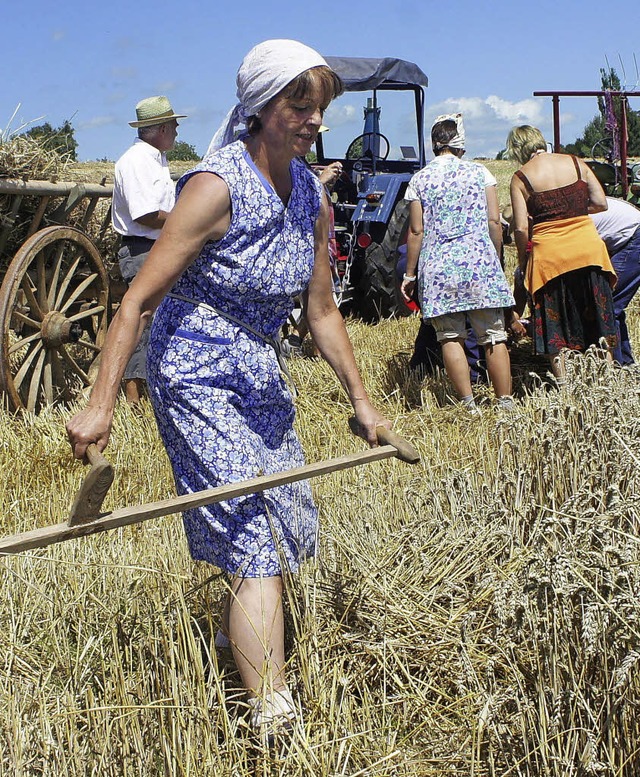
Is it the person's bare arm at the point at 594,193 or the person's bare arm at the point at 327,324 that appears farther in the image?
the person's bare arm at the point at 594,193

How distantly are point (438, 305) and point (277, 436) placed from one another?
10.4 feet

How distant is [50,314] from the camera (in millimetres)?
5699

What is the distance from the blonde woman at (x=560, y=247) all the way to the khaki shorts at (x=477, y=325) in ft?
0.86

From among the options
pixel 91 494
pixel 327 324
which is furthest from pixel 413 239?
pixel 91 494

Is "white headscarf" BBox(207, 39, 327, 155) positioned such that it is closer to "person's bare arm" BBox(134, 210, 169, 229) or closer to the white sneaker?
the white sneaker

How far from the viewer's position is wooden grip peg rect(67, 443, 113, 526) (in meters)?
2.02

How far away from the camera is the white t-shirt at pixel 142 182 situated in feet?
17.8

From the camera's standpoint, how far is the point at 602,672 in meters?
2.16

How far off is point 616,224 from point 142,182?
2861 millimetres

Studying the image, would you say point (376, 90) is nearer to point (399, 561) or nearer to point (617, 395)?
point (617, 395)

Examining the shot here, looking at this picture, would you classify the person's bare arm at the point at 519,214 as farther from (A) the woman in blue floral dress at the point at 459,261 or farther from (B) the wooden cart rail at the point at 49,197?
(B) the wooden cart rail at the point at 49,197

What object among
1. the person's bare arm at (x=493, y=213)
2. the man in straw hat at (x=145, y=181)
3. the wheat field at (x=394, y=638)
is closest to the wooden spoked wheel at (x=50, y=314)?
the man in straw hat at (x=145, y=181)

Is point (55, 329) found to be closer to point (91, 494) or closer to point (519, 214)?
point (519, 214)

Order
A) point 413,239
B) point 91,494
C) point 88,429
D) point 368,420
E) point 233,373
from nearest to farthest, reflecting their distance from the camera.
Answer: point 91,494, point 88,429, point 233,373, point 368,420, point 413,239
